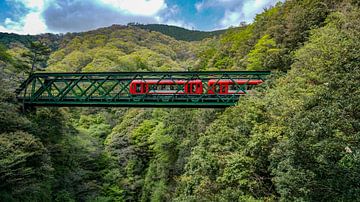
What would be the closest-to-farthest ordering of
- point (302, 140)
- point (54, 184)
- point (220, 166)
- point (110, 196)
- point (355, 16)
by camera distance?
point (302, 140), point (220, 166), point (355, 16), point (54, 184), point (110, 196)

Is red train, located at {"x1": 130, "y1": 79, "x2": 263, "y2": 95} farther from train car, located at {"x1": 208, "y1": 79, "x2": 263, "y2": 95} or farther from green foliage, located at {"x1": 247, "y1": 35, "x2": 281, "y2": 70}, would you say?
green foliage, located at {"x1": 247, "y1": 35, "x2": 281, "y2": 70}

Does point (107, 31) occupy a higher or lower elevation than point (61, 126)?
higher

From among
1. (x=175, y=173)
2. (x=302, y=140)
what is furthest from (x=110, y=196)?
(x=302, y=140)

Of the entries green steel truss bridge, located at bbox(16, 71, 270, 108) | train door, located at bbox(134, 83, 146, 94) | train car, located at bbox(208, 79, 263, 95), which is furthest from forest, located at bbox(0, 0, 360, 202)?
train door, located at bbox(134, 83, 146, 94)

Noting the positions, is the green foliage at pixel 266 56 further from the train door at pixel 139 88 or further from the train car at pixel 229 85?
the train door at pixel 139 88

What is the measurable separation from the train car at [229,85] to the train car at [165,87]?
3.29 ft

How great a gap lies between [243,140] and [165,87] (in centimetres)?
1422

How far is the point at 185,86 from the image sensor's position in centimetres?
2806

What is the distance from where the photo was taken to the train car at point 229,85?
2544 cm

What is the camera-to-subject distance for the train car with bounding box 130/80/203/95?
27.9 metres

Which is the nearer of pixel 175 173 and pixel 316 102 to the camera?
pixel 316 102

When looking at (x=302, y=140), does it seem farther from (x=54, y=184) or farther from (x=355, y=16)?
(x=54, y=184)

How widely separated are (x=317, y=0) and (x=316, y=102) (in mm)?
18485

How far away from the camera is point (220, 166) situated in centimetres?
1617
